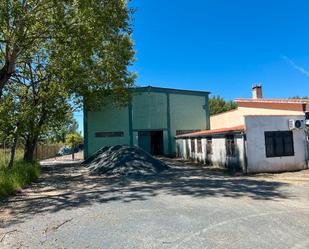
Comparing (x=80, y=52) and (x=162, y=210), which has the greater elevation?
(x=80, y=52)

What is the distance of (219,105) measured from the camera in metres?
72.9

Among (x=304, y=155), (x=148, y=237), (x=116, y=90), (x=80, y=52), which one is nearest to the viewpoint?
(x=148, y=237)

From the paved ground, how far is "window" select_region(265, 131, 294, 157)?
5.46m

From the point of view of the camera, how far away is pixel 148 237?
6.57 m

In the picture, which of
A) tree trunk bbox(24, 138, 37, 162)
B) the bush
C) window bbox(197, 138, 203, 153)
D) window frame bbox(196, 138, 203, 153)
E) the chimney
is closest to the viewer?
the bush

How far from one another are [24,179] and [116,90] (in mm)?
15061

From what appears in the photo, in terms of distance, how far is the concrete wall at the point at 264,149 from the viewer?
18.5m

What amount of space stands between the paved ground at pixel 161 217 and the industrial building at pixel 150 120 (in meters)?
21.3

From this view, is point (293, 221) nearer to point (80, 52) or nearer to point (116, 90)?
point (80, 52)

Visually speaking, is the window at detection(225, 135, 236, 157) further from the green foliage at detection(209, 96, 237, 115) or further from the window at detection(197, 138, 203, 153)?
the green foliage at detection(209, 96, 237, 115)

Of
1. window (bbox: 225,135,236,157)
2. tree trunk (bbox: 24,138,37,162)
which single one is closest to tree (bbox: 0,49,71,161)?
tree trunk (bbox: 24,138,37,162)

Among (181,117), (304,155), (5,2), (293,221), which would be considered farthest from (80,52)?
(181,117)

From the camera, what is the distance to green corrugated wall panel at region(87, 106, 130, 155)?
34594 mm

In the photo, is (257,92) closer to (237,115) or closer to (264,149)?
(237,115)
